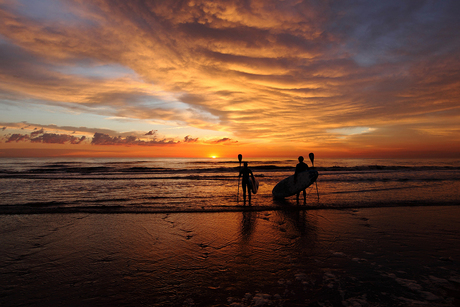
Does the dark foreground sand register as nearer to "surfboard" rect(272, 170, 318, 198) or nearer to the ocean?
the ocean

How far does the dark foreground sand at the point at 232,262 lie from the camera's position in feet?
11.8

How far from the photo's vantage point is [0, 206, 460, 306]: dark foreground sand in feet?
11.8

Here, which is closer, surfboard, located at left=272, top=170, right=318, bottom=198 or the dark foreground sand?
the dark foreground sand

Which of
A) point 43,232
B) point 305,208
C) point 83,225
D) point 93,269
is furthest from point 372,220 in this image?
point 43,232

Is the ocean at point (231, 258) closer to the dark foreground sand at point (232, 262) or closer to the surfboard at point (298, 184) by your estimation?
the dark foreground sand at point (232, 262)

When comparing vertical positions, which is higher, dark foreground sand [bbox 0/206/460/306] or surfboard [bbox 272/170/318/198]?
surfboard [bbox 272/170/318/198]

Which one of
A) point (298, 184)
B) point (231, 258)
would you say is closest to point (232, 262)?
point (231, 258)

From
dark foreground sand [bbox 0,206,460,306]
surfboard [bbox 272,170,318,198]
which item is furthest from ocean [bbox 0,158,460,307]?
surfboard [bbox 272,170,318,198]

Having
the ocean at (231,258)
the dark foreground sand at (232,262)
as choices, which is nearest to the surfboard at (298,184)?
the ocean at (231,258)

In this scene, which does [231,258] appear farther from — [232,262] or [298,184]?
[298,184]

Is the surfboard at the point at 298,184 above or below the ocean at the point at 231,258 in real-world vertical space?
above

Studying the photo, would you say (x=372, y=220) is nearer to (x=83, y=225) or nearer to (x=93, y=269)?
(x=93, y=269)

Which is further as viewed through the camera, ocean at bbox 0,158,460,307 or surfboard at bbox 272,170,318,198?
surfboard at bbox 272,170,318,198

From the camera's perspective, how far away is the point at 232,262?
4.84m
